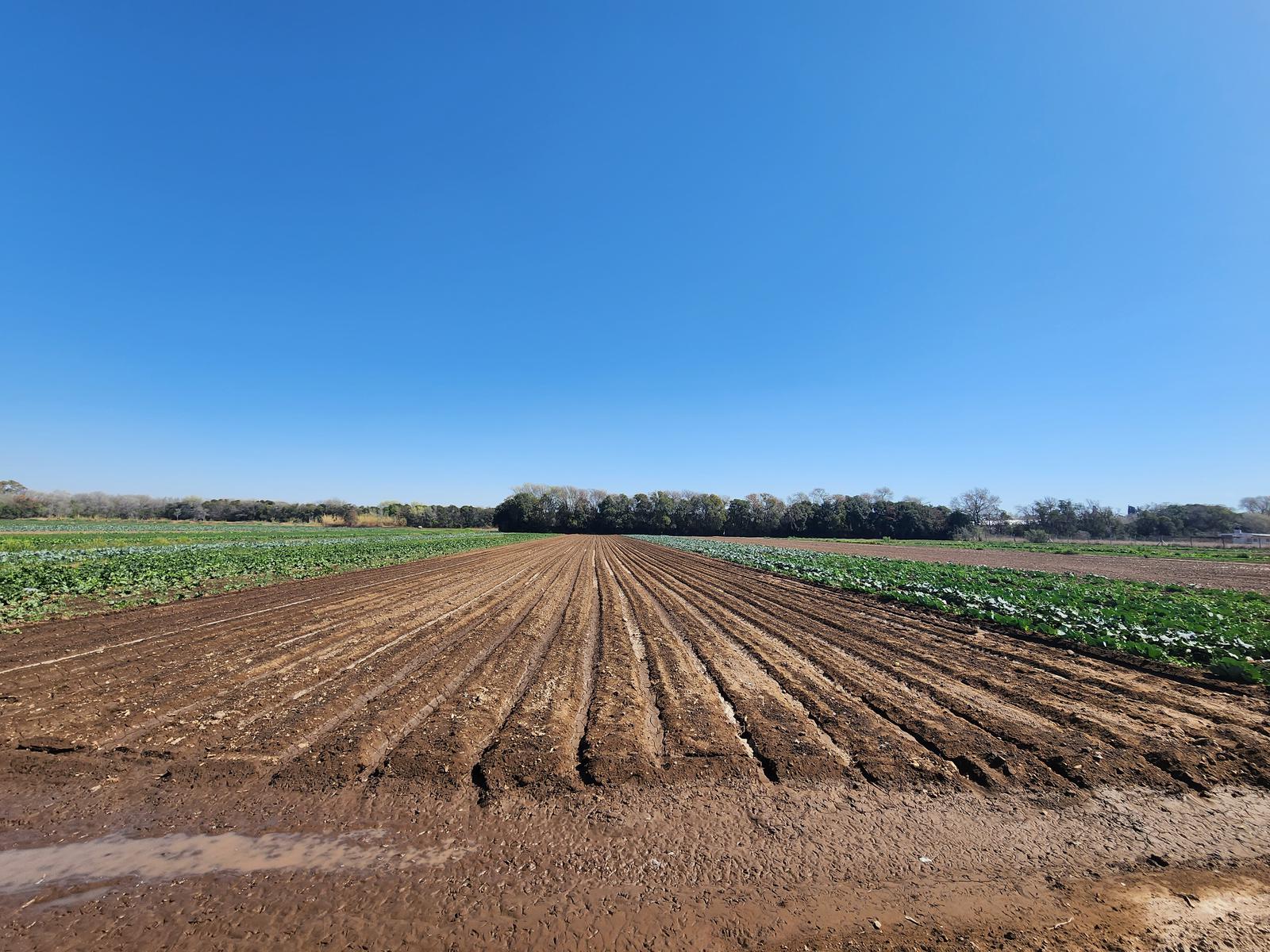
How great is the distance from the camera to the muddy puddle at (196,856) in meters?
3.32

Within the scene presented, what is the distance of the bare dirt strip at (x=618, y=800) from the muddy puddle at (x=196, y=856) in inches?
1.0

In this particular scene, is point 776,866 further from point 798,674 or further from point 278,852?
point 798,674

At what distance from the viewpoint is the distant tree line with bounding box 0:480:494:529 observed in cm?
8738

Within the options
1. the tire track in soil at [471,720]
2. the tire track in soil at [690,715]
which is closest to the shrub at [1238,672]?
the tire track in soil at [690,715]

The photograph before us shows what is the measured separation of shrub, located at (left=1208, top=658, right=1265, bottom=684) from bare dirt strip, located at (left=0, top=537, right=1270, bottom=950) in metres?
0.51

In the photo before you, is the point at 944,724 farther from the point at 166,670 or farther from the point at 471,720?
the point at 166,670

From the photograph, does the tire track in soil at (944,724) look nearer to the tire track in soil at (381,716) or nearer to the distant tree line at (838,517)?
the tire track in soil at (381,716)

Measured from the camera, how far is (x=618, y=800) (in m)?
4.28

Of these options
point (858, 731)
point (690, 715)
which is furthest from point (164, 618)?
point (858, 731)

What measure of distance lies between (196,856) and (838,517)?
103 m

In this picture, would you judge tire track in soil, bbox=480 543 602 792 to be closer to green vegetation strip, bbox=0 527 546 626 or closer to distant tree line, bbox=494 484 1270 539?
green vegetation strip, bbox=0 527 546 626

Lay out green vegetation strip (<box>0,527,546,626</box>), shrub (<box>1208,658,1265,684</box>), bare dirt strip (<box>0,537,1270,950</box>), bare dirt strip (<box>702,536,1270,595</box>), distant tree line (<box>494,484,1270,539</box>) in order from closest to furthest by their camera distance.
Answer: bare dirt strip (<box>0,537,1270,950</box>) < shrub (<box>1208,658,1265,684</box>) < green vegetation strip (<box>0,527,546,626</box>) < bare dirt strip (<box>702,536,1270,595</box>) < distant tree line (<box>494,484,1270,539</box>)

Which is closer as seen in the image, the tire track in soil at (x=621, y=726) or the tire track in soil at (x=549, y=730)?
the tire track in soil at (x=549, y=730)

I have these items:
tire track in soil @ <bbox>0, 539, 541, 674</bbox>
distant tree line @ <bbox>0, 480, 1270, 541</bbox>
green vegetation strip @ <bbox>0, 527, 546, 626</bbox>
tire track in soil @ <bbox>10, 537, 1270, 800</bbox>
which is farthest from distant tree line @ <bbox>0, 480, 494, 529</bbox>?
tire track in soil @ <bbox>10, 537, 1270, 800</bbox>
